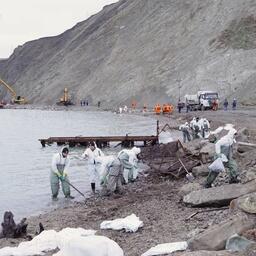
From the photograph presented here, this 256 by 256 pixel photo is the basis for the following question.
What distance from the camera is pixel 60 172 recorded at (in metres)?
17.5

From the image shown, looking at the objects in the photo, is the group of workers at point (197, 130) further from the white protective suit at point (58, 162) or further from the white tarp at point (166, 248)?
the white tarp at point (166, 248)

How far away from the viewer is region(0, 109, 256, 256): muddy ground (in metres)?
10.9

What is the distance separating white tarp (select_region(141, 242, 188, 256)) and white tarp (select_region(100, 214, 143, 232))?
1.99 m

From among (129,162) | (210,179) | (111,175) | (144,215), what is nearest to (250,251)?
(144,215)

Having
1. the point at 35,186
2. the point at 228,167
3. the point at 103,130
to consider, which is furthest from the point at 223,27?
the point at 228,167

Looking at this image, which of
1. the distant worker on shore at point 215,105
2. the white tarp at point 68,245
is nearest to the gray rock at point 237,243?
the white tarp at point 68,245

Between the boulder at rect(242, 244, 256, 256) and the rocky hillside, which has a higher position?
the rocky hillside

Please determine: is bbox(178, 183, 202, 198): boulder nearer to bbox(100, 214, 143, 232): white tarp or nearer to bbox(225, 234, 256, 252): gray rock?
bbox(100, 214, 143, 232): white tarp

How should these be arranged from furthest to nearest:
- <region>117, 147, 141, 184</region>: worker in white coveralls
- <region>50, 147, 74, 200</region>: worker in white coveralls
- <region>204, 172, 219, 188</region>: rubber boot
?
<region>117, 147, 141, 184</region>: worker in white coveralls
<region>50, 147, 74, 200</region>: worker in white coveralls
<region>204, 172, 219, 188</region>: rubber boot

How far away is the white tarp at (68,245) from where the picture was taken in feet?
28.8

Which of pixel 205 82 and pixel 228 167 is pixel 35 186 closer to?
pixel 228 167

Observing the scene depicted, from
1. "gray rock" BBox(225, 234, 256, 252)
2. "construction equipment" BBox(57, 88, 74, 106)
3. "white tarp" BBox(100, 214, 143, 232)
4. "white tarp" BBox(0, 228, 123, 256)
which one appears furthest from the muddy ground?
"construction equipment" BBox(57, 88, 74, 106)

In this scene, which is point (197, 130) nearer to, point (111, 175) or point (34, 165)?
point (34, 165)

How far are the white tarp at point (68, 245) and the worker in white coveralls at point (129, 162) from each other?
6.54m
